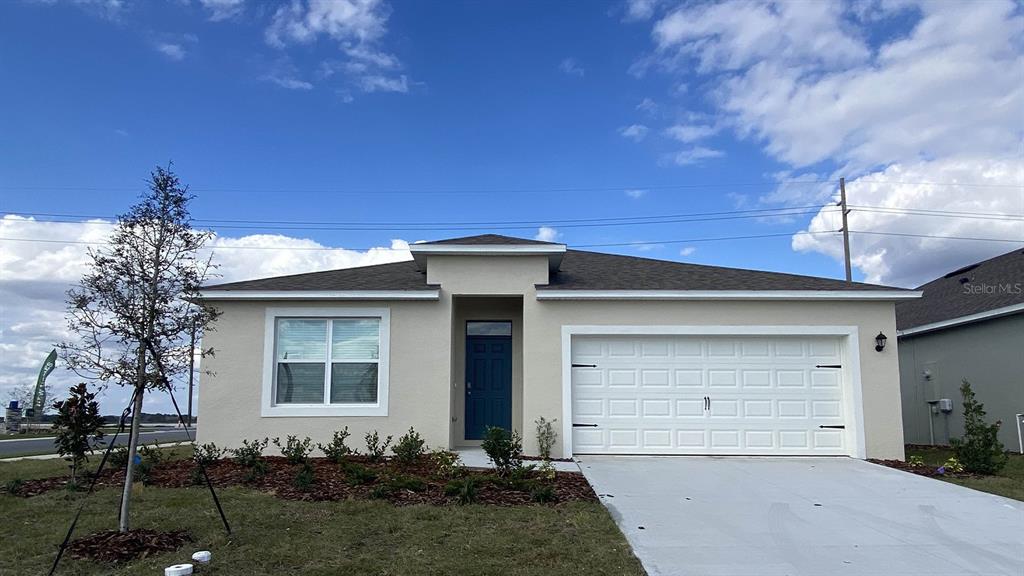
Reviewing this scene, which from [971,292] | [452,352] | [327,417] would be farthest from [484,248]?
[971,292]

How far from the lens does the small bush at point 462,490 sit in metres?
7.35

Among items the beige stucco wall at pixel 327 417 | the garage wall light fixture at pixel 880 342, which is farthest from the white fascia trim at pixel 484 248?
the garage wall light fixture at pixel 880 342

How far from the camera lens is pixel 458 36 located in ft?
47.1

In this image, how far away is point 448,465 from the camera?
29.6 ft

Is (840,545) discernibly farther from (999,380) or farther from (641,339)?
(999,380)

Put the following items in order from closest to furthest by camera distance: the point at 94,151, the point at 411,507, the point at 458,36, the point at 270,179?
the point at 411,507 → the point at 94,151 → the point at 458,36 → the point at 270,179

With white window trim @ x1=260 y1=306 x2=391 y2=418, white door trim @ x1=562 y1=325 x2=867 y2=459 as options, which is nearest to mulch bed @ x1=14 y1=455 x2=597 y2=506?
white window trim @ x1=260 y1=306 x2=391 y2=418

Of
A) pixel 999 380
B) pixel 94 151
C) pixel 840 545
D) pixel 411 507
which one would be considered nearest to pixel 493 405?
pixel 411 507

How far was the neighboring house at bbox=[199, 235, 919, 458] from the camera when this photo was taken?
11.0m

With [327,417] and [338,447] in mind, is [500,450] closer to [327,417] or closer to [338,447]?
[338,447]

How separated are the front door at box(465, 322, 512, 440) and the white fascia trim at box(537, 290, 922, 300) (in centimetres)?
174

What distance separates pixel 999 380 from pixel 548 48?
11610 mm

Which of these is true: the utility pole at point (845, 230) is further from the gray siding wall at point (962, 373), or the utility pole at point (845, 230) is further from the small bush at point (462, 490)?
the small bush at point (462, 490)

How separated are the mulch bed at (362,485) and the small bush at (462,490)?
73mm
